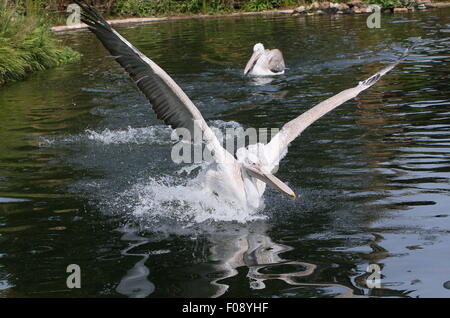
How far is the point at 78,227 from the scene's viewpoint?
5.38 m

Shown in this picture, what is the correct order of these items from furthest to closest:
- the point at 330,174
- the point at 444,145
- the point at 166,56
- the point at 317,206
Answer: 1. the point at 166,56
2. the point at 444,145
3. the point at 330,174
4. the point at 317,206

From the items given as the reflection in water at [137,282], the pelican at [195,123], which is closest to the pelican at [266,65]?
the pelican at [195,123]

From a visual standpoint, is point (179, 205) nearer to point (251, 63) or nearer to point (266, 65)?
point (266, 65)

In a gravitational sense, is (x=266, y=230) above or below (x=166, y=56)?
below

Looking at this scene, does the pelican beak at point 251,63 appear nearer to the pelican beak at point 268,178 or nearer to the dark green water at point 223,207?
the dark green water at point 223,207

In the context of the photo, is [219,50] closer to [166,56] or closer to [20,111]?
[166,56]

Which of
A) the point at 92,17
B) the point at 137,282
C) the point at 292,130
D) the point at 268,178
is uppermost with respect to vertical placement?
the point at 92,17

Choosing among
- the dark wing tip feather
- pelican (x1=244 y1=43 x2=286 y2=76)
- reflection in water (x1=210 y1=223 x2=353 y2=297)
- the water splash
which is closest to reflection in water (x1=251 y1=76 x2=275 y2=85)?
pelican (x1=244 y1=43 x2=286 y2=76)

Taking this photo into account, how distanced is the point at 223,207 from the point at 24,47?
893 cm

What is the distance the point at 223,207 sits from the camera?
Answer: 5770 millimetres

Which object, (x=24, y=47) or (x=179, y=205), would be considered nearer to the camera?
(x=179, y=205)

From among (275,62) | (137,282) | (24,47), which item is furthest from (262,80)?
(137,282)
